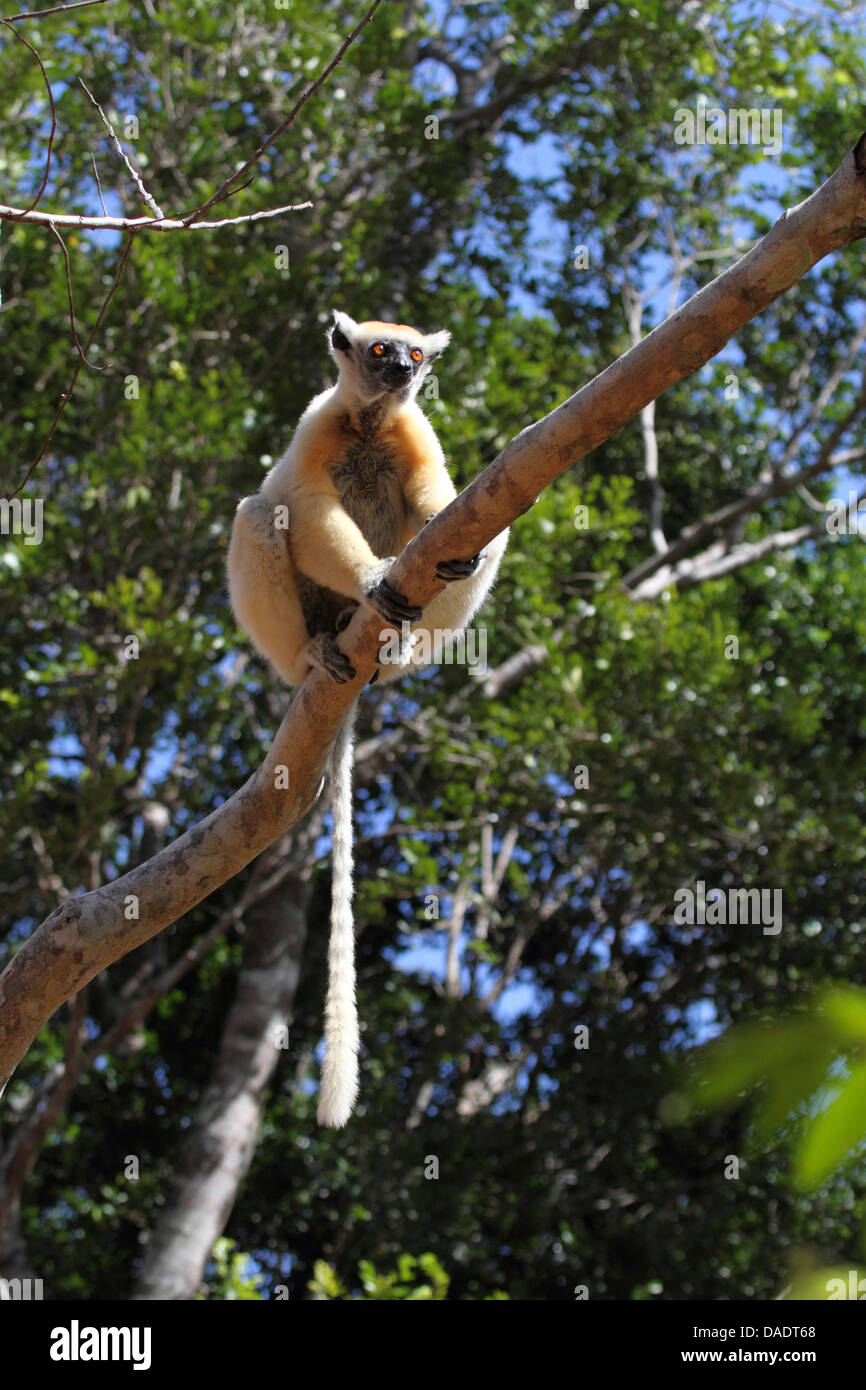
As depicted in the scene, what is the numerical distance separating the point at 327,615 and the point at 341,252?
606 cm

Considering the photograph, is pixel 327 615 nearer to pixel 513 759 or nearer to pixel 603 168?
pixel 513 759

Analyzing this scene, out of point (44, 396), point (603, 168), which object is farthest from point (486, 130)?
point (44, 396)

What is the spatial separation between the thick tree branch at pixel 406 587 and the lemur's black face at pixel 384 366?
1549 mm

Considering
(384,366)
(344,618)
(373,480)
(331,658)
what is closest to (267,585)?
(344,618)

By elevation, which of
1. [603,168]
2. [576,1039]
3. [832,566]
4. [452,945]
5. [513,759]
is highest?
[603,168]

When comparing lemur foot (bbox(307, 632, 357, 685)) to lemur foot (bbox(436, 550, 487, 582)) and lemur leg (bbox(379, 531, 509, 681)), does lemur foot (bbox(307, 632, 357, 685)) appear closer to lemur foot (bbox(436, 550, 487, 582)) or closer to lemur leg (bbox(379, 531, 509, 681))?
lemur leg (bbox(379, 531, 509, 681))

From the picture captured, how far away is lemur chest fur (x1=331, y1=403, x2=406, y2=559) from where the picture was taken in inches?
233

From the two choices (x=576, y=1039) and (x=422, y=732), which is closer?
(x=422, y=732)

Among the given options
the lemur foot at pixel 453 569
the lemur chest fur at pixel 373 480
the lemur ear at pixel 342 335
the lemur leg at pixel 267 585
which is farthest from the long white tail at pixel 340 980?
the lemur ear at pixel 342 335

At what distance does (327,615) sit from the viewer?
5.85m

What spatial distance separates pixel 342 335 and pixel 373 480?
34.8 inches

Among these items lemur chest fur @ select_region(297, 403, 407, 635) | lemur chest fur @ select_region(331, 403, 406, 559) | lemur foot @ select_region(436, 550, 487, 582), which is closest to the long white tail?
lemur chest fur @ select_region(297, 403, 407, 635)

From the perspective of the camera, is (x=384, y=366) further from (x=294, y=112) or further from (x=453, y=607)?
(x=294, y=112)

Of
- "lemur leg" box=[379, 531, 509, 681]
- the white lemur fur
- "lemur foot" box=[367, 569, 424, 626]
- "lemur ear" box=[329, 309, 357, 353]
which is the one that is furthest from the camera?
"lemur ear" box=[329, 309, 357, 353]
